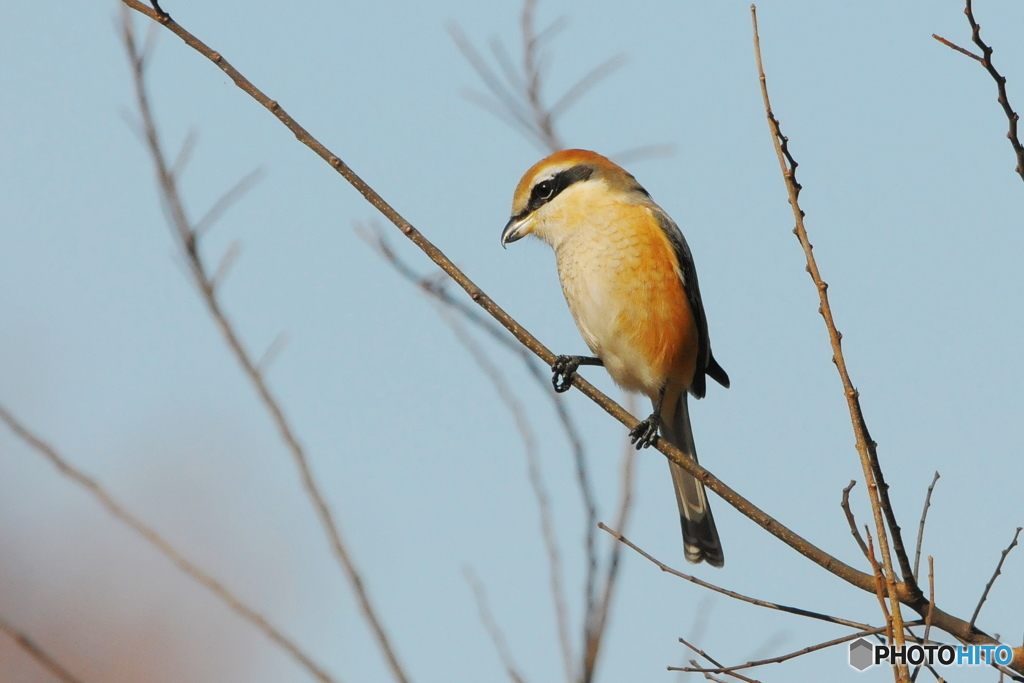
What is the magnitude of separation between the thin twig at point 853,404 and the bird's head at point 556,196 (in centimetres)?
186

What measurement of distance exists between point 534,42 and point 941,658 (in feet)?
9.46

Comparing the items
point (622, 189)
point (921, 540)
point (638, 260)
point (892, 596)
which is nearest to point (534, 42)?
point (622, 189)

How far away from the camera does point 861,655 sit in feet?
8.39

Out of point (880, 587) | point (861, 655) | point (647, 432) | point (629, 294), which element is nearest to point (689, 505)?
point (647, 432)

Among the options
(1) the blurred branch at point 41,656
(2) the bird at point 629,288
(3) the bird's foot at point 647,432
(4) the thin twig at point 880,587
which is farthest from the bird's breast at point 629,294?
(1) the blurred branch at point 41,656

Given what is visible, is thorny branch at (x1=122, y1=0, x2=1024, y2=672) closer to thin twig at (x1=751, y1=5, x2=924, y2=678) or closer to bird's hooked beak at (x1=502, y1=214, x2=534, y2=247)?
thin twig at (x1=751, y1=5, x2=924, y2=678)

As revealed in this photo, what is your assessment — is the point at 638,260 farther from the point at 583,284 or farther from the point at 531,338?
the point at 531,338

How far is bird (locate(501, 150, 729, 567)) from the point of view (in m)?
3.93

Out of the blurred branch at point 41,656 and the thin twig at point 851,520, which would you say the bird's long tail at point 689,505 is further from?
the blurred branch at point 41,656

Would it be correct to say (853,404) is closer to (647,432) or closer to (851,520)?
(851,520)

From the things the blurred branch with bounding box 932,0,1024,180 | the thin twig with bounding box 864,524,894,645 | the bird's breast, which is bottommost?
the thin twig with bounding box 864,524,894,645

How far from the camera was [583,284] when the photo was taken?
397cm

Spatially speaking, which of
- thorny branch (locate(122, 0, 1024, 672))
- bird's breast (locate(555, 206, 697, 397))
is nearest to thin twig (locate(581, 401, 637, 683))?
thorny branch (locate(122, 0, 1024, 672))

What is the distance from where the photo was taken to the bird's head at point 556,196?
161 inches
